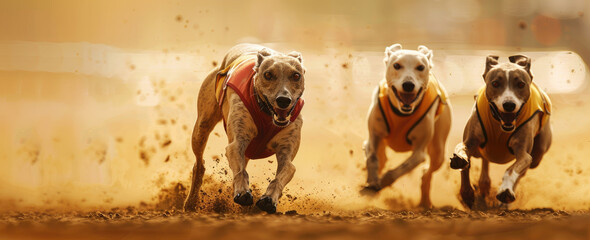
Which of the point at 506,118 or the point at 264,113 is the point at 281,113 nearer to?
the point at 264,113

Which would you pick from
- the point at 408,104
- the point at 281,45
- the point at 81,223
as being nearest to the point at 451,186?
the point at 408,104

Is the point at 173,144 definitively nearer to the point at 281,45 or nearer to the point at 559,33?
the point at 281,45

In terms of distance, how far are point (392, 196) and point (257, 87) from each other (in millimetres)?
2430

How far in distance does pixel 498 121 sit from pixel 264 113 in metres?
1.89

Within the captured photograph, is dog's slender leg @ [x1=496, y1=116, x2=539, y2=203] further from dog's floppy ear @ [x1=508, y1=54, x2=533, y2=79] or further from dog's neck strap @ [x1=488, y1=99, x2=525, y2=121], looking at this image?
dog's floppy ear @ [x1=508, y1=54, x2=533, y2=79]

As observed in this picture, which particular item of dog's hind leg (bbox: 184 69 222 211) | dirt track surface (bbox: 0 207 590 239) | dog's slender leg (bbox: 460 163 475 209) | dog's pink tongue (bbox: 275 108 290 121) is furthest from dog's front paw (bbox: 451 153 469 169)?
dog's hind leg (bbox: 184 69 222 211)

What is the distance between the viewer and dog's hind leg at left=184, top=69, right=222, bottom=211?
6371mm

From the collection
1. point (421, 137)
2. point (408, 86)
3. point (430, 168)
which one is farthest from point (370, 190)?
point (430, 168)

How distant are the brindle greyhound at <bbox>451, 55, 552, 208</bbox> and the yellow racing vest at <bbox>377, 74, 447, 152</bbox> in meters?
0.36

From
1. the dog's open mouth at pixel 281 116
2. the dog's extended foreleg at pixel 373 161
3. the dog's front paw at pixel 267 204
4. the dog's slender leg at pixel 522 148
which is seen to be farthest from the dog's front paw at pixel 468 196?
the dog's front paw at pixel 267 204

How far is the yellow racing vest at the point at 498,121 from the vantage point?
617 cm

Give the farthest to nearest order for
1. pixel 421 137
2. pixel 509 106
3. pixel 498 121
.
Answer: pixel 421 137
pixel 498 121
pixel 509 106

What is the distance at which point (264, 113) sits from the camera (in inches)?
215

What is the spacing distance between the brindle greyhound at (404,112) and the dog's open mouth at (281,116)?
1172 mm
